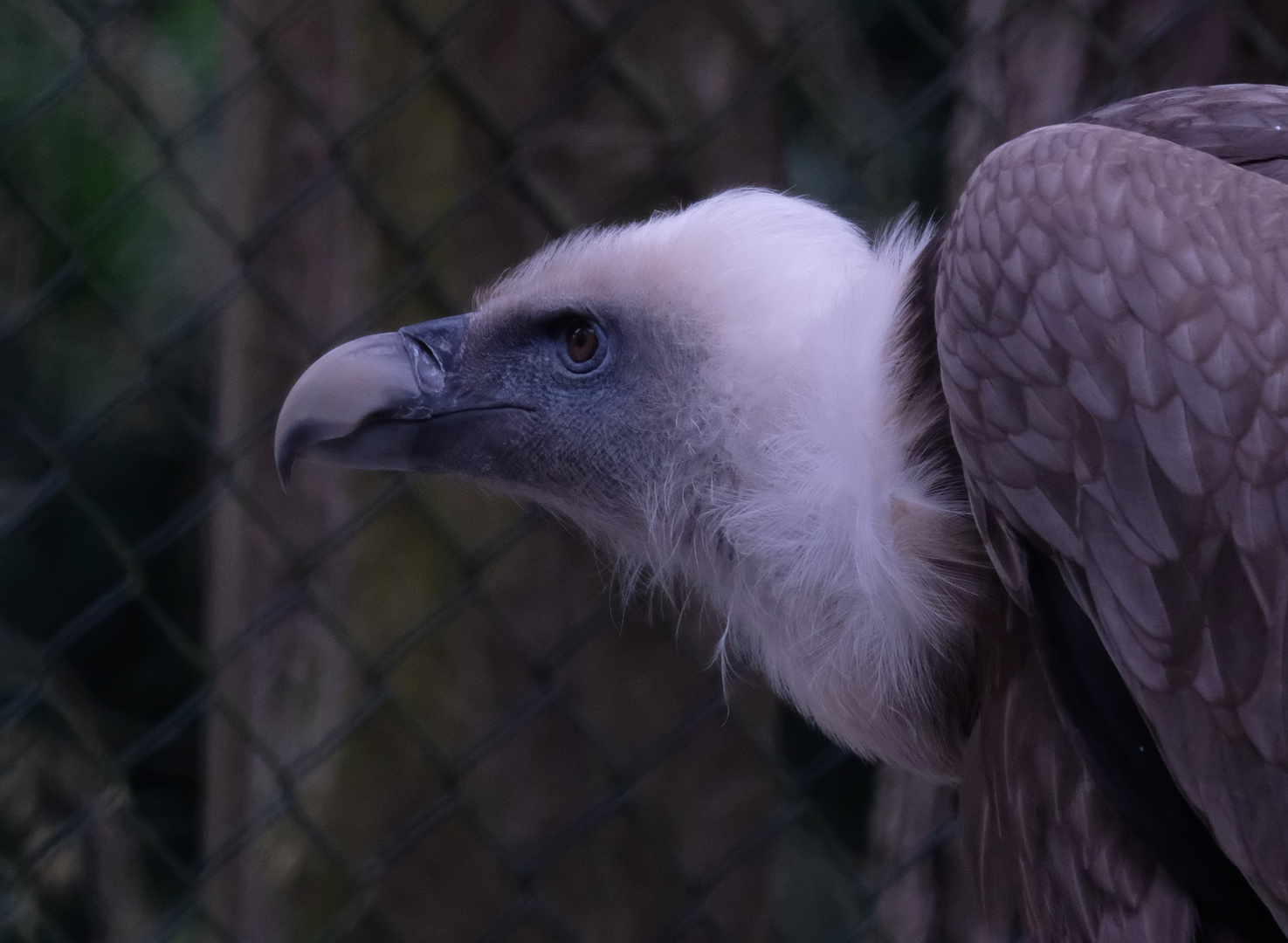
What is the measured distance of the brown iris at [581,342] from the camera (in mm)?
1357

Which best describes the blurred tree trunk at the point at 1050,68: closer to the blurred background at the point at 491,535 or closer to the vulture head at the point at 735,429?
the blurred background at the point at 491,535

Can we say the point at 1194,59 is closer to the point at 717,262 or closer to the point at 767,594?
the point at 717,262

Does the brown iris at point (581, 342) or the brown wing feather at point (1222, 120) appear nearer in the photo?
the brown wing feather at point (1222, 120)

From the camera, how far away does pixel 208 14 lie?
10.6 feet

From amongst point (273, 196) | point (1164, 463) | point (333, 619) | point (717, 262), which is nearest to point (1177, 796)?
point (1164, 463)

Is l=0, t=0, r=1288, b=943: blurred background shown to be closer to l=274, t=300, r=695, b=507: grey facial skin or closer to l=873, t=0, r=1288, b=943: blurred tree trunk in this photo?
l=873, t=0, r=1288, b=943: blurred tree trunk

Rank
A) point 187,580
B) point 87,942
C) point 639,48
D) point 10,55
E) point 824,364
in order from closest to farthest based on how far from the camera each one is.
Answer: point 824,364
point 639,48
point 87,942
point 10,55
point 187,580

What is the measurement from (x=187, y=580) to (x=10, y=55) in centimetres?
131

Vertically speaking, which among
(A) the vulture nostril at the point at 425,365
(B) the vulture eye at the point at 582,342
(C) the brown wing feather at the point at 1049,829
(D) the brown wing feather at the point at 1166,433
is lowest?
(C) the brown wing feather at the point at 1049,829

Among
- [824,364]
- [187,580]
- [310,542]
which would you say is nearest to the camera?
[824,364]

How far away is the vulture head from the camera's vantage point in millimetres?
1154

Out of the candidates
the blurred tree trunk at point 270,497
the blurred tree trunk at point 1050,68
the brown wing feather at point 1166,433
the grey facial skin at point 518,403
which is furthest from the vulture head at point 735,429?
the blurred tree trunk at point 1050,68

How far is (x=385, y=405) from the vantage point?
4.25 ft

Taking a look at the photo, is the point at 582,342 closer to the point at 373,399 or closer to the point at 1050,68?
the point at 373,399
